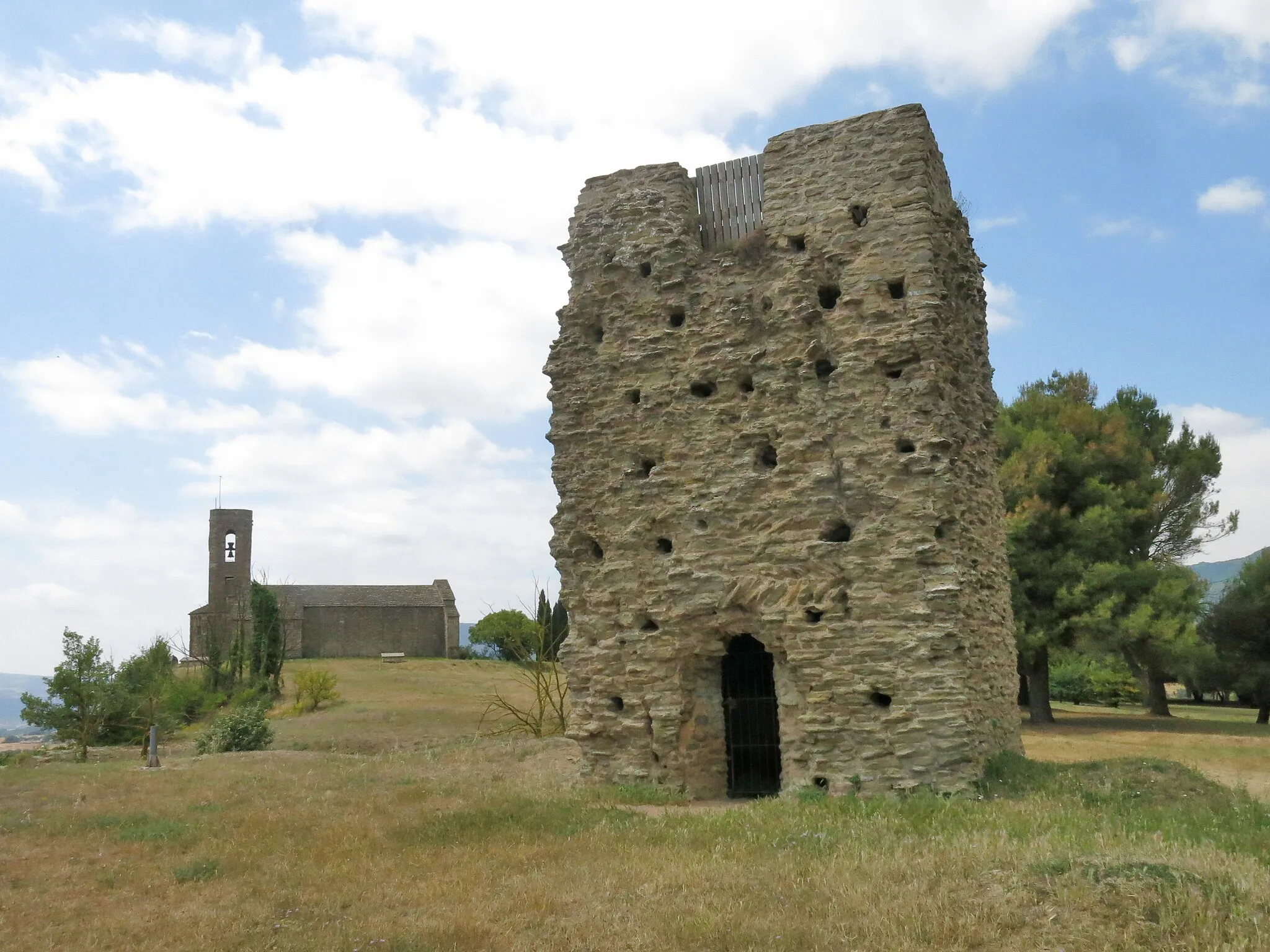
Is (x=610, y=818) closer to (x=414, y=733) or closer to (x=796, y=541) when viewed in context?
(x=796, y=541)

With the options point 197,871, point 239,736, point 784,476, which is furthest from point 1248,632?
point 197,871

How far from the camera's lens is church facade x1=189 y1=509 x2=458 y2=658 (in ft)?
194

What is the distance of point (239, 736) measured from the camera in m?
20.0

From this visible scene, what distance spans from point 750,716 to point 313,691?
24.5 meters

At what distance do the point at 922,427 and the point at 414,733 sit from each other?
18688 mm

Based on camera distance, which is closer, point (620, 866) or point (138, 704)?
point (620, 866)

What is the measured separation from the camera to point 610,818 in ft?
32.2

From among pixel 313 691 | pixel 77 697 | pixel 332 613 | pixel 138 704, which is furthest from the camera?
Result: pixel 332 613

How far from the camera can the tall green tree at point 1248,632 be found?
26562 mm

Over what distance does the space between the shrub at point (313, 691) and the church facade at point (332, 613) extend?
24841 millimetres

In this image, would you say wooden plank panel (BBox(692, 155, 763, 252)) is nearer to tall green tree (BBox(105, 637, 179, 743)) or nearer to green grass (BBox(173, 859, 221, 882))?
green grass (BBox(173, 859, 221, 882))

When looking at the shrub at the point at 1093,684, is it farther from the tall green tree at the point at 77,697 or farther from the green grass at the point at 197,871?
the green grass at the point at 197,871

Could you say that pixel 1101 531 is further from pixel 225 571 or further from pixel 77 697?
pixel 225 571

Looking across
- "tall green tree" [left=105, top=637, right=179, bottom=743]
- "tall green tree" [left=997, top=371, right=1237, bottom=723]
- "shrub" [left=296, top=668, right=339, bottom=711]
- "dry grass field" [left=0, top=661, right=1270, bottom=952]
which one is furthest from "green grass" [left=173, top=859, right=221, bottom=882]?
"shrub" [left=296, top=668, right=339, bottom=711]
